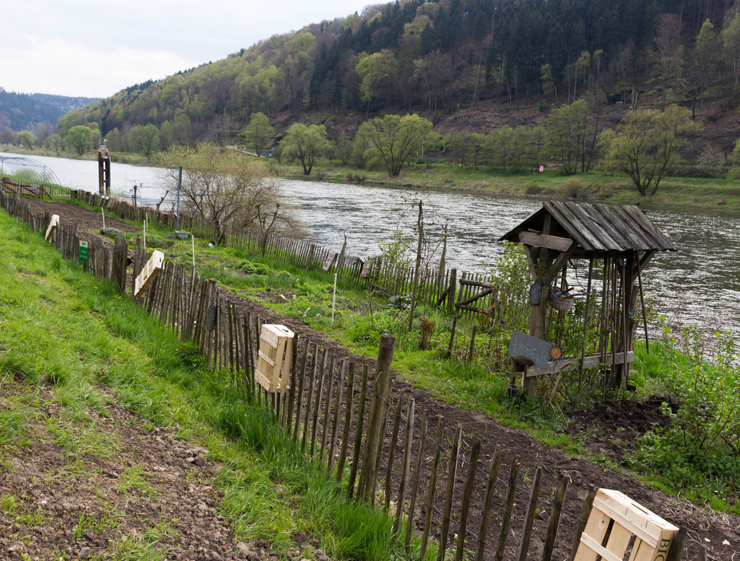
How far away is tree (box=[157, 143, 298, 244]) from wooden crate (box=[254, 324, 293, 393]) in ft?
53.5

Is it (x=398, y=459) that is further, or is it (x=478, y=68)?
(x=478, y=68)

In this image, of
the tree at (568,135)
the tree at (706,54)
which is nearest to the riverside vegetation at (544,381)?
the tree at (568,135)

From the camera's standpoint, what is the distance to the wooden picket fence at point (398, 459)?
2.83m

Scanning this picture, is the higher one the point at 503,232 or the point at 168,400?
the point at 503,232

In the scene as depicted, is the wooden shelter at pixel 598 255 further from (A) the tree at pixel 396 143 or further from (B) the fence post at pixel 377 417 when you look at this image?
(A) the tree at pixel 396 143

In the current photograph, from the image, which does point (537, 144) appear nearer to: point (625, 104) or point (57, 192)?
point (625, 104)

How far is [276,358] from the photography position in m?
4.29

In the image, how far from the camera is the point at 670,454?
5.09 m

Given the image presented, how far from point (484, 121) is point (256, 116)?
A: 52605 mm

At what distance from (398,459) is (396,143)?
68.7 m

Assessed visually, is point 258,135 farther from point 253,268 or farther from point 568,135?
point 253,268

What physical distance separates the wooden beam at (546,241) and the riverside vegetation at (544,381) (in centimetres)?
112

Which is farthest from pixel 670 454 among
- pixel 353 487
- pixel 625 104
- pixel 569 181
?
pixel 625 104

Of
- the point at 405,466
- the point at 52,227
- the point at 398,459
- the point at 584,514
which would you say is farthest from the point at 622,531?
the point at 52,227
